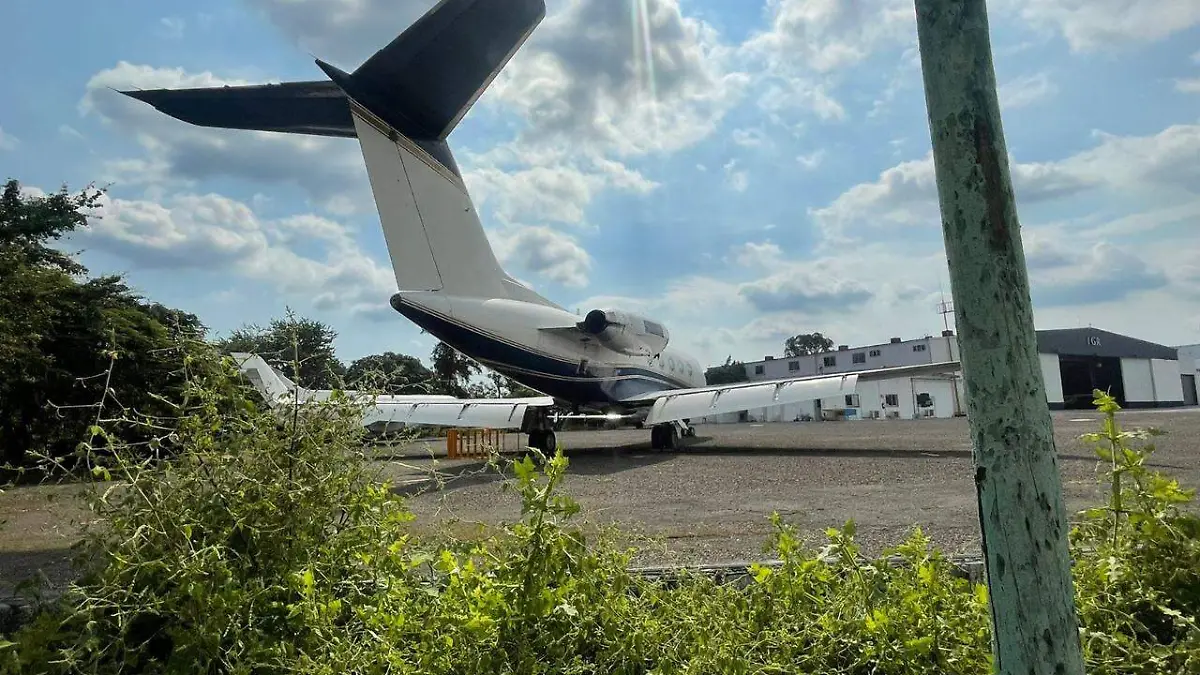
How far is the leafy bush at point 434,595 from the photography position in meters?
1.83

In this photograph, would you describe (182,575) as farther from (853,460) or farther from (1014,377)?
(853,460)

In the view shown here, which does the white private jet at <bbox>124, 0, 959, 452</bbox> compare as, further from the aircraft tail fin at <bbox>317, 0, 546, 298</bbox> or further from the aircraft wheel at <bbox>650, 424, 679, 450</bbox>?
the aircraft wheel at <bbox>650, 424, 679, 450</bbox>

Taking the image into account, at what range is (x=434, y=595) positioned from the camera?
2031 millimetres

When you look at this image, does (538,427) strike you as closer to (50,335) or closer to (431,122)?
(431,122)

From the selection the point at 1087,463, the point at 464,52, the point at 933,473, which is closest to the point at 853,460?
the point at 933,473

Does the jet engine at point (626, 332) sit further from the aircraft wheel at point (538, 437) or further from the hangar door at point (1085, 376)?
the hangar door at point (1085, 376)

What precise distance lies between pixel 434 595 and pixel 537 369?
1225 centimetres

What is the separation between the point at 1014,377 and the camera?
4.42 feet

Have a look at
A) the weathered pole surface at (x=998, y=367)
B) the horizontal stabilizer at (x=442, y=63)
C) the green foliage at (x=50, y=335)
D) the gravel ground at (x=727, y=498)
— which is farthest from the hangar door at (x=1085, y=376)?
the weathered pole surface at (x=998, y=367)

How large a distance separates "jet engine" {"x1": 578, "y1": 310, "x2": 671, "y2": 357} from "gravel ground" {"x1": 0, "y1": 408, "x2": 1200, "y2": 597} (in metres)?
Result: 2.65

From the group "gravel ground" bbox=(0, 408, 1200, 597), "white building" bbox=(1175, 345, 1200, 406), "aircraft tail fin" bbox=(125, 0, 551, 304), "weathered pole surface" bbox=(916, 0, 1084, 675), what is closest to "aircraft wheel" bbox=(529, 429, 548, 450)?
"gravel ground" bbox=(0, 408, 1200, 597)

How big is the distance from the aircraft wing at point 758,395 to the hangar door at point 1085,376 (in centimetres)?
4472

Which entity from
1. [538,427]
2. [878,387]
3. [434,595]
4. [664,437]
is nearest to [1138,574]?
[434,595]

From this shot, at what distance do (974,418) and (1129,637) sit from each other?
3.88 feet
